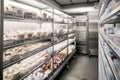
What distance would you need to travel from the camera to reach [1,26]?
1.25 metres

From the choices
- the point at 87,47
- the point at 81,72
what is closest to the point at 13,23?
the point at 81,72

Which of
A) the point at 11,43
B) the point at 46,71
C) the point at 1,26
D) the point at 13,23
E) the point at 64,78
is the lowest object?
the point at 64,78

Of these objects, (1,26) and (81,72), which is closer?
(1,26)

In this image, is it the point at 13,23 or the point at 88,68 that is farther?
the point at 88,68

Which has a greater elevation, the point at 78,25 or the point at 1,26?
the point at 78,25

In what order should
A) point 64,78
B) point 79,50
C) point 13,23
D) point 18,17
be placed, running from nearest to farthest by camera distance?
→ 1. point 18,17
2. point 13,23
3. point 64,78
4. point 79,50

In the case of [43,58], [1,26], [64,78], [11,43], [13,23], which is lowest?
[64,78]

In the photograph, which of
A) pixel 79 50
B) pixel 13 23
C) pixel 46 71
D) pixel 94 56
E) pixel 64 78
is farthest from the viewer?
pixel 79 50

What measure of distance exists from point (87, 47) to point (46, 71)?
3.62m

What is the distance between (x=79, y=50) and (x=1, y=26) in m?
5.27

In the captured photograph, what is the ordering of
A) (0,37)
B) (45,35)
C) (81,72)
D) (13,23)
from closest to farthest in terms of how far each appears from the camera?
1. (0,37)
2. (13,23)
3. (45,35)
4. (81,72)

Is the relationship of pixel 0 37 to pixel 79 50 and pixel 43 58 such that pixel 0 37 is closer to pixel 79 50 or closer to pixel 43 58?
pixel 43 58

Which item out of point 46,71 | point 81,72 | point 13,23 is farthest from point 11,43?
point 81,72

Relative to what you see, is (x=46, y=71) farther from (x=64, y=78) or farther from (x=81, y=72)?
(x=81, y=72)
